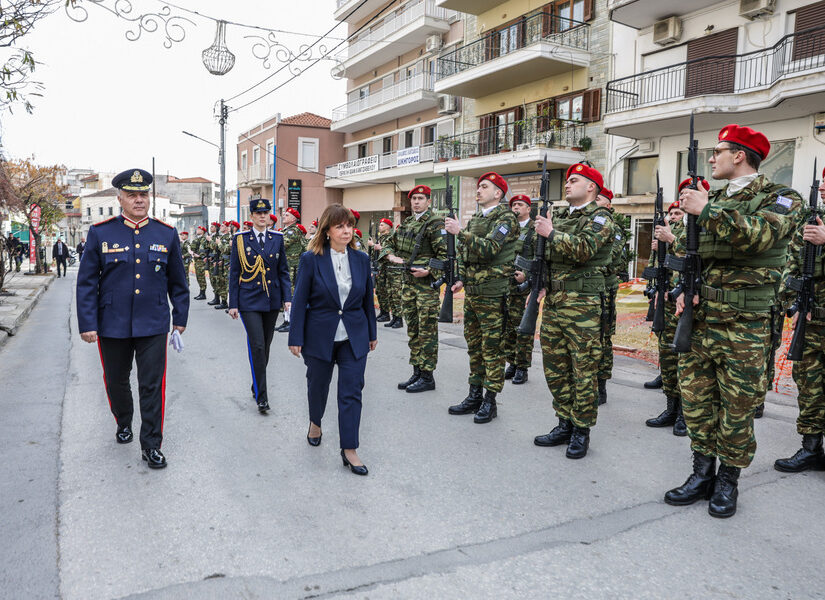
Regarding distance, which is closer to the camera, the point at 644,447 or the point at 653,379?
the point at 644,447

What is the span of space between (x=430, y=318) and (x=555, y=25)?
16176 mm

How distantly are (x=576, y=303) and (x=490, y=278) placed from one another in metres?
1.08

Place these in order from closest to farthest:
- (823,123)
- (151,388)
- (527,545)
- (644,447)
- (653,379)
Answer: (527,545) < (151,388) < (644,447) < (653,379) < (823,123)

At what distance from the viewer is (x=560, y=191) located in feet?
65.4

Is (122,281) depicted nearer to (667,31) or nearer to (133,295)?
(133,295)

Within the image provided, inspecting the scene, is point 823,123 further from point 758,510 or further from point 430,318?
point 758,510

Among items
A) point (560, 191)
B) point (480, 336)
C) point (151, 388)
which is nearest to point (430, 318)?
point (480, 336)

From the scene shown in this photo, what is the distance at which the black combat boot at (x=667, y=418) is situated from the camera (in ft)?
17.6

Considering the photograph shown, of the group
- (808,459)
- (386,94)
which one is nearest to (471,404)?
(808,459)

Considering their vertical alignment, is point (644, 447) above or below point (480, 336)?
below

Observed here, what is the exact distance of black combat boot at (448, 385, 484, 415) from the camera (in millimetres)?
5688

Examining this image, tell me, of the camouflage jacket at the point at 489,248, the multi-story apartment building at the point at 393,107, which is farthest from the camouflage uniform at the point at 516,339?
the multi-story apartment building at the point at 393,107

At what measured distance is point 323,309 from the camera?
4391mm

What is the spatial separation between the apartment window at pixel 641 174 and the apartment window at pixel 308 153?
→ 23.3 metres
